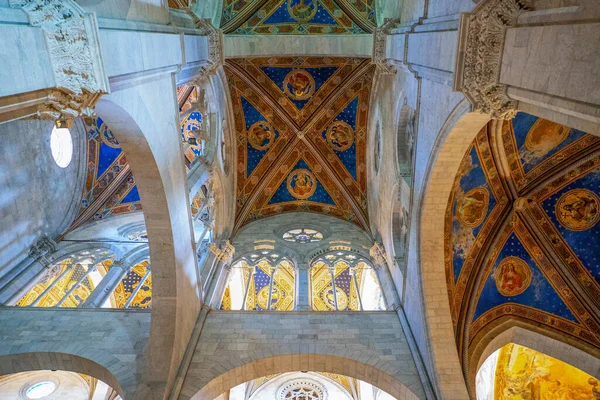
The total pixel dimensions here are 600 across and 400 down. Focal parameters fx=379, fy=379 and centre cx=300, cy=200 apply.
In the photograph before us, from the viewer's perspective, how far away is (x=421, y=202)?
22.8 ft

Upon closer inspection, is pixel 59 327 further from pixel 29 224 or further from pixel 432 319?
pixel 432 319

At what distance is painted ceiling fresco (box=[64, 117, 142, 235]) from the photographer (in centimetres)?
1184

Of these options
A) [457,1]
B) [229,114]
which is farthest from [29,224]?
[457,1]

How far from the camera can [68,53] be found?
350cm

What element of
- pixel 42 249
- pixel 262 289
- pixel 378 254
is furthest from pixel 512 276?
pixel 42 249

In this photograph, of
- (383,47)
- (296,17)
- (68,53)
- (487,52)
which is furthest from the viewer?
(296,17)

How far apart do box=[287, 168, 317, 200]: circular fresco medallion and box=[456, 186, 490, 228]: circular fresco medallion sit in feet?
21.9

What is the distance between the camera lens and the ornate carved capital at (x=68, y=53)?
332 centimetres

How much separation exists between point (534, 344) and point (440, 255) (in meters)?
3.16

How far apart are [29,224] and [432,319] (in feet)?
31.5

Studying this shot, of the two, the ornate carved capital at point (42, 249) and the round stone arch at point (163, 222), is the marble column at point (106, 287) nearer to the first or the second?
the ornate carved capital at point (42, 249)

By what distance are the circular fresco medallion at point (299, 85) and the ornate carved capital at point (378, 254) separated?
18.3 feet

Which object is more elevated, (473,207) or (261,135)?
(261,135)

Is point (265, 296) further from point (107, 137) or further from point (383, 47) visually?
point (383, 47)
